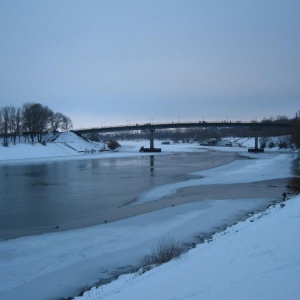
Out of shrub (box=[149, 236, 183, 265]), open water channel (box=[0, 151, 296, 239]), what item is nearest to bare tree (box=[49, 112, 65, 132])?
open water channel (box=[0, 151, 296, 239])

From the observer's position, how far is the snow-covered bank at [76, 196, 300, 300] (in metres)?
5.66

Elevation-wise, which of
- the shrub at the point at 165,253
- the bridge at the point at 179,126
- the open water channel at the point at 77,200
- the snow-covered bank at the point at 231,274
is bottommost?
the open water channel at the point at 77,200

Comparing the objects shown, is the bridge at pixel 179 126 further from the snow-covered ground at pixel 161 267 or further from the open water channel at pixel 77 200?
the snow-covered ground at pixel 161 267

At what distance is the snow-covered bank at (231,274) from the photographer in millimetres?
5660

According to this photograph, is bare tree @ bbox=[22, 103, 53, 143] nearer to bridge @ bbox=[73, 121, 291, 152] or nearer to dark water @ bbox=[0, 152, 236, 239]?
bridge @ bbox=[73, 121, 291, 152]

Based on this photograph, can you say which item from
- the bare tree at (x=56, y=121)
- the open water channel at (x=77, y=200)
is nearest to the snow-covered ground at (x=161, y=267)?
the open water channel at (x=77, y=200)

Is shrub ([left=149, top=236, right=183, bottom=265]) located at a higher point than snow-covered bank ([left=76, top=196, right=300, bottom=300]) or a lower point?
lower

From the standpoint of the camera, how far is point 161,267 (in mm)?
8688

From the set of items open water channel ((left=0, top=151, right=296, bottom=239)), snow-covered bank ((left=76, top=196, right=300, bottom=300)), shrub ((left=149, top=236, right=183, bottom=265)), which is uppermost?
snow-covered bank ((left=76, top=196, right=300, bottom=300))

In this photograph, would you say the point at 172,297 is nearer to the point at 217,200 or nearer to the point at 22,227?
the point at 22,227

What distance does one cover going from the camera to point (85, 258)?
36.3ft

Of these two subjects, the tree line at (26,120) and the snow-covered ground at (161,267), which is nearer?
the snow-covered ground at (161,267)

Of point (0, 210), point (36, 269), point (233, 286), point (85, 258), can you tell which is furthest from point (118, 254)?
point (0, 210)

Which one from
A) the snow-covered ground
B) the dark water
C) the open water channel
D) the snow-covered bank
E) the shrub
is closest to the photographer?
the snow-covered bank
